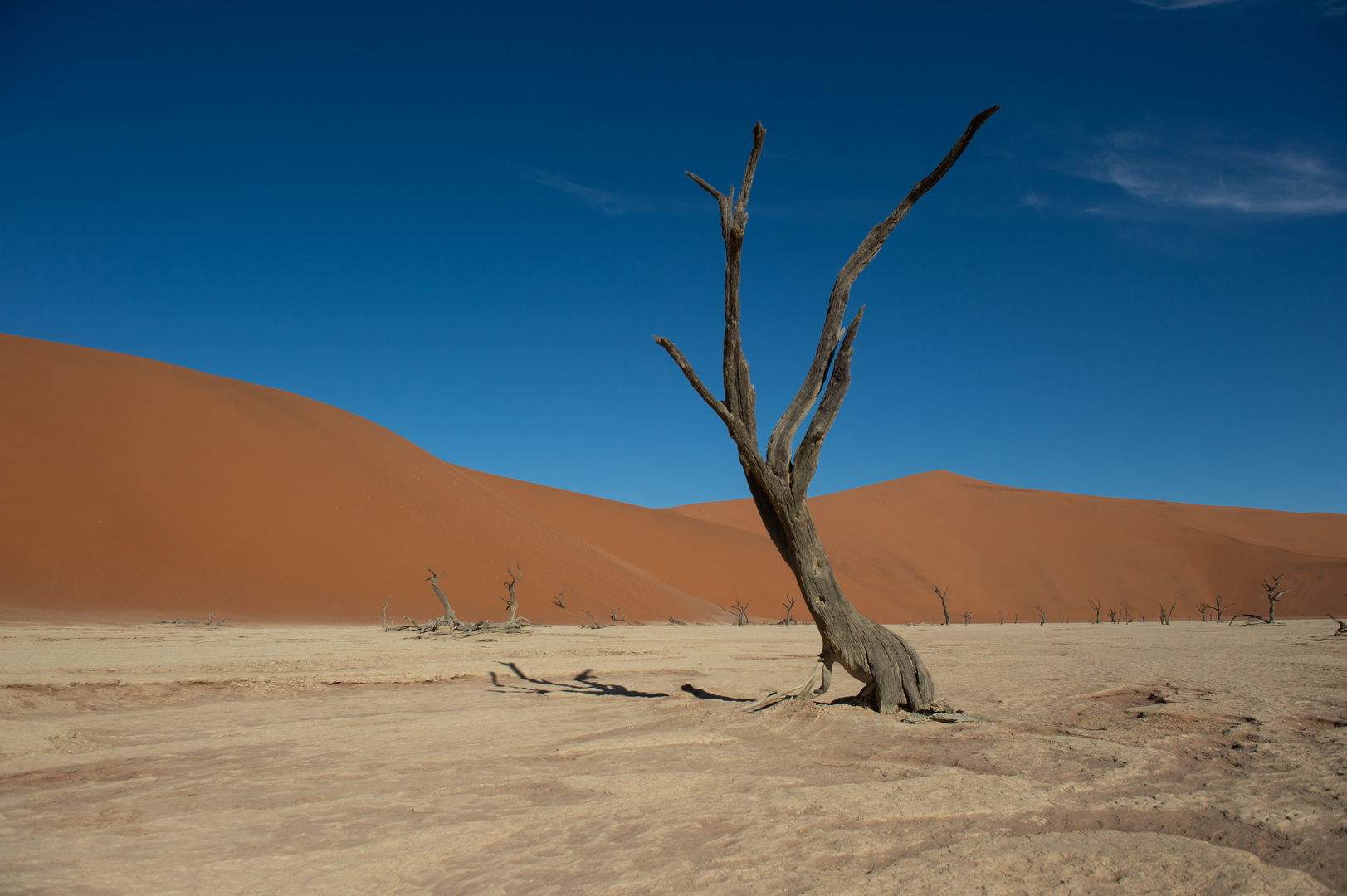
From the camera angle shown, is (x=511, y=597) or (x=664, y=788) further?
(x=511, y=597)

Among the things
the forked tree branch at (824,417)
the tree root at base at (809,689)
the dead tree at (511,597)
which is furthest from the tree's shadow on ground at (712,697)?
the dead tree at (511,597)

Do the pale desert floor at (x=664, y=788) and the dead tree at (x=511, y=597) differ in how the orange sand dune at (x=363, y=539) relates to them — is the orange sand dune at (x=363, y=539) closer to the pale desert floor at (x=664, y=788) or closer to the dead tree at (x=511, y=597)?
the dead tree at (x=511, y=597)

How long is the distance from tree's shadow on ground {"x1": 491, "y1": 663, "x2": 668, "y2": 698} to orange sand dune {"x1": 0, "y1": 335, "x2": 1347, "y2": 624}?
17.1 m

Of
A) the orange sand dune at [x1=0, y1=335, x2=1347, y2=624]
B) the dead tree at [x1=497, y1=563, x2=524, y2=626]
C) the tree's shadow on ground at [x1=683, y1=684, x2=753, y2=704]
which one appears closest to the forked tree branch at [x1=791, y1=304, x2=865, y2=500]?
the tree's shadow on ground at [x1=683, y1=684, x2=753, y2=704]

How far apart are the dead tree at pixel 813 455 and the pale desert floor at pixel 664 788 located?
1.50 feet

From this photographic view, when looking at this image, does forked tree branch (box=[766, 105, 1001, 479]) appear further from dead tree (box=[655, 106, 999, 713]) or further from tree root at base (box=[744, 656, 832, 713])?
tree root at base (box=[744, 656, 832, 713])

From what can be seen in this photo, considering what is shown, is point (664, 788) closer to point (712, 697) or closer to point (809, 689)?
point (809, 689)

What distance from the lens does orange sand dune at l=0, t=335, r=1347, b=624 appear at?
932 inches

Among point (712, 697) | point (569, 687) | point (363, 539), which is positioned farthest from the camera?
point (363, 539)

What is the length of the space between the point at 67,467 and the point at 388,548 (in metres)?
11.3

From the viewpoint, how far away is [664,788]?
13.5 feet

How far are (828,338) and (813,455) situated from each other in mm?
1130

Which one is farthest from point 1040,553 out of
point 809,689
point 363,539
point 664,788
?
point 664,788

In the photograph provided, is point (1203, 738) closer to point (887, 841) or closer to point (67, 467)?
point (887, 841)
